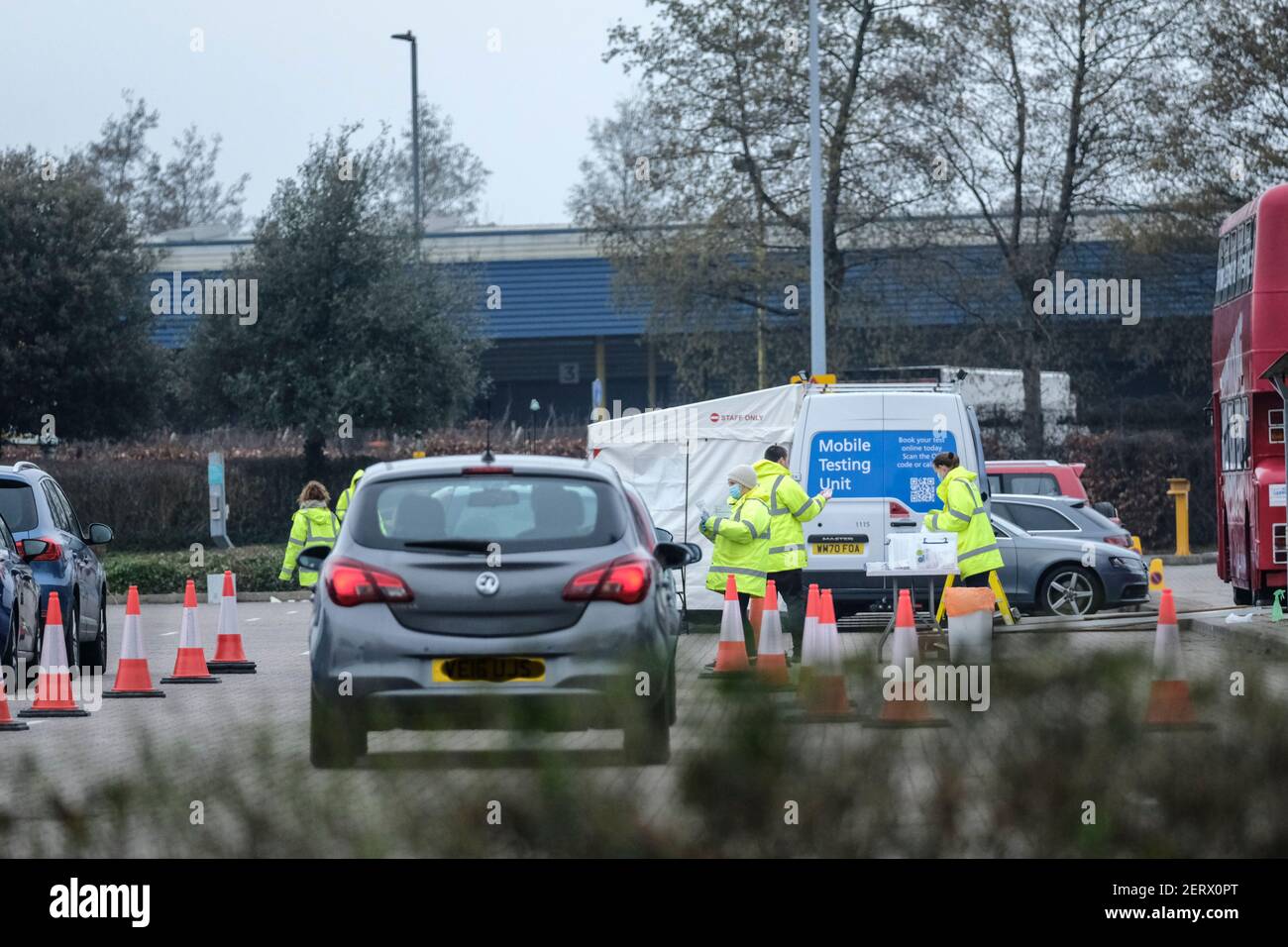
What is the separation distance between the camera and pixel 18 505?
1583cm

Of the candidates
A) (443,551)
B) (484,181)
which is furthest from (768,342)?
(484,181)

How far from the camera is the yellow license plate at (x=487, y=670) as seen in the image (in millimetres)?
9844

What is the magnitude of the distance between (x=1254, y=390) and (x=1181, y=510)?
15.2 m

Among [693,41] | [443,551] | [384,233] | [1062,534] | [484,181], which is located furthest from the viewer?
[484,181]

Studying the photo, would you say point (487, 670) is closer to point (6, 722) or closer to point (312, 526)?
point (6, 722)

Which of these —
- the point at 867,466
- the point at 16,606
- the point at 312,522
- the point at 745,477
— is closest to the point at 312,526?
the point at 312,522

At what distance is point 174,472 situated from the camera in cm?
3569

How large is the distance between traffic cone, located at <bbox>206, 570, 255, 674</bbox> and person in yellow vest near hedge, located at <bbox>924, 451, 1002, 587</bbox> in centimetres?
578

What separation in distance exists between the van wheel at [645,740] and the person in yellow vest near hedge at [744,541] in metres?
10.7

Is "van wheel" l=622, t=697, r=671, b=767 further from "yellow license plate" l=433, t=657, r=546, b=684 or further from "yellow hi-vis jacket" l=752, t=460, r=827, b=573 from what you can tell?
"yellow hi-vis jacket" l=752, t=460, r=827, b=573

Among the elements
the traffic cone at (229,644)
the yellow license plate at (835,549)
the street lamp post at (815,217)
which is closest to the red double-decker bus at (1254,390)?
the yellow license plate at (835,549)
